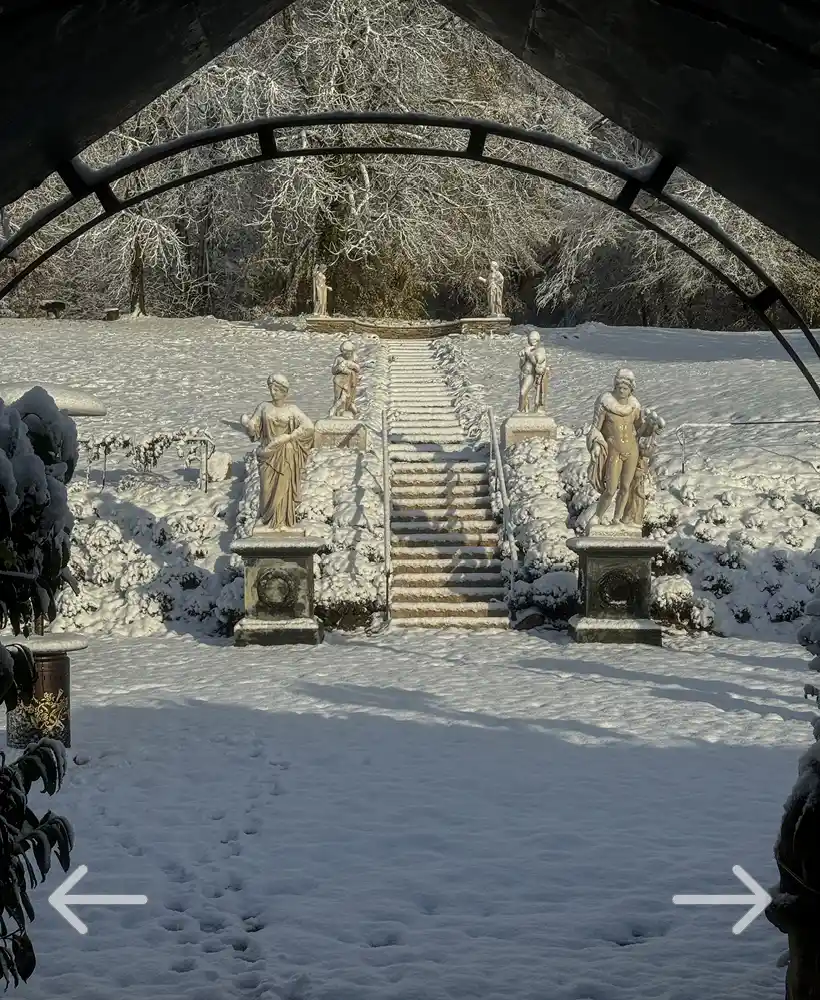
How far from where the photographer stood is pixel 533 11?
290 centimetres

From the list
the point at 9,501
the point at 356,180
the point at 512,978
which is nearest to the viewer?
the point at 9,501

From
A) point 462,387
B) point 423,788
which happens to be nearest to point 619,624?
point 423,788

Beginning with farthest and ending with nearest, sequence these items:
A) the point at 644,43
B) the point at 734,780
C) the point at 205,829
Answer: the point at 734,780, the point at 205,829, the point at 644,43

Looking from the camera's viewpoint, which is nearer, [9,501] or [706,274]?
[9,501]

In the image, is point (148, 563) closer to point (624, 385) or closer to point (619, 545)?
point (619, 545)

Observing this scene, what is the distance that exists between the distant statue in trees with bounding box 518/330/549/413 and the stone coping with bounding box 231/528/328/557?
18.1ft

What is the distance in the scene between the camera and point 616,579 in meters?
12.9

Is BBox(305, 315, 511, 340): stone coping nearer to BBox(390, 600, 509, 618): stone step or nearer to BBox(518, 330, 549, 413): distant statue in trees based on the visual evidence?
BBox(518, 330, 549, 413): distant statue in trees

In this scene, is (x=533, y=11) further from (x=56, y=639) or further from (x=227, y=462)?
(x=227, y=462)

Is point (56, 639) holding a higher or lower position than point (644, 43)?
lower

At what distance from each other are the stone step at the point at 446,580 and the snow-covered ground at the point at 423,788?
565 millimetres

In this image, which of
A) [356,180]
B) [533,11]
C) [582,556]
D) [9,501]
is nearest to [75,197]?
[9,501]

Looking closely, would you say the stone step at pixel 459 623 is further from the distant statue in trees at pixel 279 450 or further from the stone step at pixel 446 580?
the distant statue in trees at pixel 279 450

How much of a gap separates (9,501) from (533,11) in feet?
6.00
